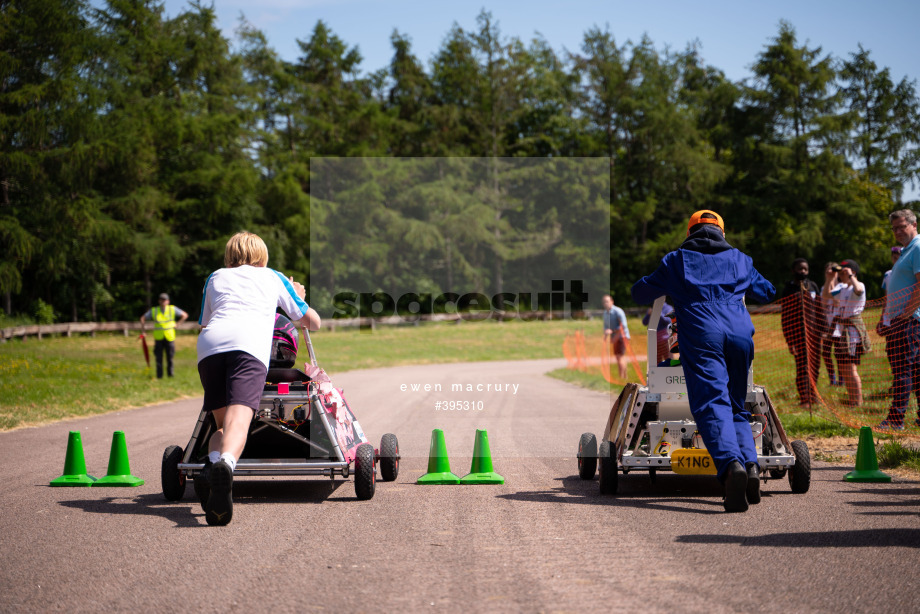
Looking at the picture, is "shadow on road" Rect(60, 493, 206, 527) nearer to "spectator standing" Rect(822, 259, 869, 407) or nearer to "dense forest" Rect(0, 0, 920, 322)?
"spectator standing" Rect(822, 259, 869, 407)

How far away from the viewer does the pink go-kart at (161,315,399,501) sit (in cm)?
704

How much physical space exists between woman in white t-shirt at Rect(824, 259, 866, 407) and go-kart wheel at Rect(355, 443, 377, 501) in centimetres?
796

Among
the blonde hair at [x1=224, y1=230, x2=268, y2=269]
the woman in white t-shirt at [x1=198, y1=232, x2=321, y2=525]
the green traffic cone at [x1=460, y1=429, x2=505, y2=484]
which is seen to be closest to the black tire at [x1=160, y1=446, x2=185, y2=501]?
the woman in white t-shirt at [x1=198, y1=232, x2=321, y2=525]

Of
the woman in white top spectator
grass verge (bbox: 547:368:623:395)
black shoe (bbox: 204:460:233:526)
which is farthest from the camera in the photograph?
grass verge (bbox: 547:368:623:395)

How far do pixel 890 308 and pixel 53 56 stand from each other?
4097 centimetres

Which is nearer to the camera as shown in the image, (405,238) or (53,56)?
(53,56)

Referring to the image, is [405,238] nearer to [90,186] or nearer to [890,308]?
[90,186]

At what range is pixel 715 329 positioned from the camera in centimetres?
671

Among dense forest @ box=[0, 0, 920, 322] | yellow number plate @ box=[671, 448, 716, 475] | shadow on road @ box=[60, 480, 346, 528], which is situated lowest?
shadow on road @ box=[60, 480, 346, 528]

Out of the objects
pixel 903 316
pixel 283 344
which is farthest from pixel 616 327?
pixel 283 344

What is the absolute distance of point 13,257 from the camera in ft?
133

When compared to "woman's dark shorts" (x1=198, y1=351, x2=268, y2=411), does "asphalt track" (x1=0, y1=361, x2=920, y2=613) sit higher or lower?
lower

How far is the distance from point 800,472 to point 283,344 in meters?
4.33

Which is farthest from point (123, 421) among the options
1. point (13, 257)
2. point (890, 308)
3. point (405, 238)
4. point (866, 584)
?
point (405, 238)
